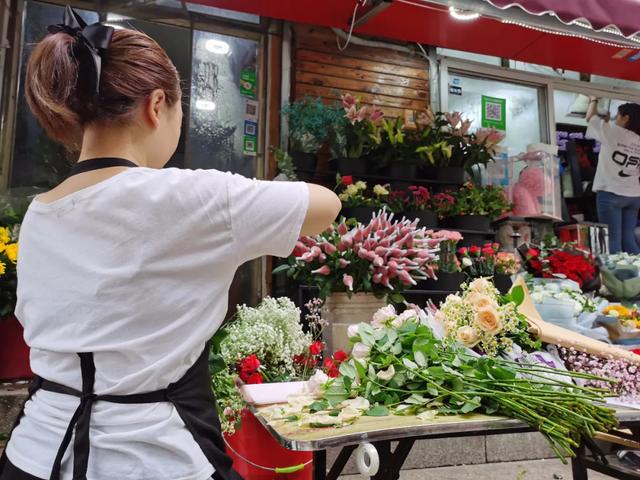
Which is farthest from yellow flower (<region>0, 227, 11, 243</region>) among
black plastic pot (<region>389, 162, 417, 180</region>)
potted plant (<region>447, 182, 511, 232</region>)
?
potted plant (<region>447, 182, 511, 232</region>)

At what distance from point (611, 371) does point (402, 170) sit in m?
3.00

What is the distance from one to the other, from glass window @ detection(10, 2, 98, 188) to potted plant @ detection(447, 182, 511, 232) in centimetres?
315

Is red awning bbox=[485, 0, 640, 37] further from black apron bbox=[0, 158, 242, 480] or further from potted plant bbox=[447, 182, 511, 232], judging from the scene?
black apron bbox=[0, 158, 242, 480]

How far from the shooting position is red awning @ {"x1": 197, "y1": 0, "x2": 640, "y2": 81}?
3.91 metres

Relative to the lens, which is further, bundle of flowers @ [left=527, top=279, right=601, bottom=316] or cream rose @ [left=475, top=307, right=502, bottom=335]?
bundle of flowers @ [left=527, top=279, right=601, bottom=316]

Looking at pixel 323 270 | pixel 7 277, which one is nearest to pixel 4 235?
pixel 7 277

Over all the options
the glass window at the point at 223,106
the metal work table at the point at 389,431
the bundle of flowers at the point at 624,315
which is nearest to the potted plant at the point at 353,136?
the glass window at the point at 223,106

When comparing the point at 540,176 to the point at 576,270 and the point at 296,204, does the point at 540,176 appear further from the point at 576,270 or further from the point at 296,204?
the point at 296,204

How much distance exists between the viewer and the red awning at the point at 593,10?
2.88 meters

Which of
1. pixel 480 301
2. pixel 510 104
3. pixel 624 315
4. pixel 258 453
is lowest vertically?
pixel 258 453

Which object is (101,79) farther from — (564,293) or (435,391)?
(564,293)

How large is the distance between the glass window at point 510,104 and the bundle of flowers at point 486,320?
4033mm

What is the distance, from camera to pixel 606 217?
5.74 metres

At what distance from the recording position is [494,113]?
18.6ft
